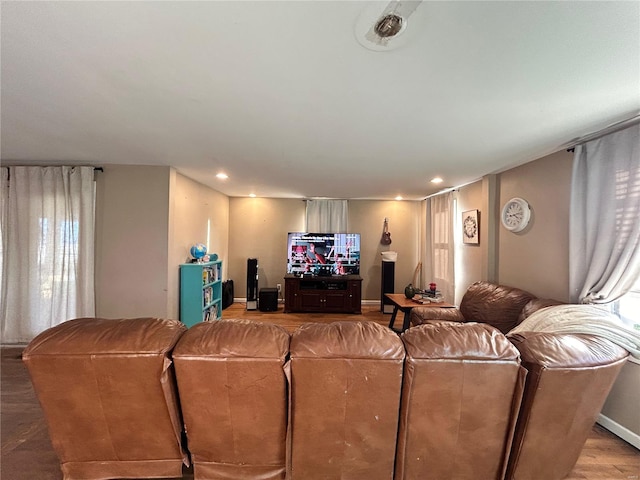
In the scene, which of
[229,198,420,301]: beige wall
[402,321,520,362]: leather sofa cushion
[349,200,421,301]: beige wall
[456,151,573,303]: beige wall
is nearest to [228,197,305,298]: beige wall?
[229,198,420,301]: beige wall

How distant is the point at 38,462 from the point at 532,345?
2874mm

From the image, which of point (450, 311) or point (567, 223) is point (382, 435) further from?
point (567, 223)

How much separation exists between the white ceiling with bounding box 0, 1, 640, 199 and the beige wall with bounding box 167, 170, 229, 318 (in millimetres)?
963

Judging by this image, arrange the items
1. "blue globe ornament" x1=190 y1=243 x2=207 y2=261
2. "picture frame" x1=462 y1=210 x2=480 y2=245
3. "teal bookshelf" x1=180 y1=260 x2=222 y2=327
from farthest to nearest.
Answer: "blue globe ornament" x1=190 y1=243 x2=207 y2=261 < "picture frame" x1=462 y1=210 x2=480 y2=245 < "teal bookshelf" x1=180 y1=260 x2=222 y2=327

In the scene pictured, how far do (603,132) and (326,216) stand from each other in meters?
4.09

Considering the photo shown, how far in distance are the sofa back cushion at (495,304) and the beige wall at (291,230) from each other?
98.5 inches

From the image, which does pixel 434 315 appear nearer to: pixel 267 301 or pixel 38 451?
pixel 267 301

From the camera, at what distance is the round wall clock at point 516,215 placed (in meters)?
2.78

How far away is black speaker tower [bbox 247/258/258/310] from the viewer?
5020 millimetres

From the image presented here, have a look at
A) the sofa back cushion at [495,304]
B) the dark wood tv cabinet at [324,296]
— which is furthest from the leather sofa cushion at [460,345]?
the dark wood tv cabinet at [324,296]

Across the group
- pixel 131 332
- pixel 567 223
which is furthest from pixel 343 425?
pixel 567 223

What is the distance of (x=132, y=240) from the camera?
10.4ft

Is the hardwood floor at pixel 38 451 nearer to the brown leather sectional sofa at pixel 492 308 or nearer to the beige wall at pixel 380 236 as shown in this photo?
the brown leather sectional sofa at pixel 492 308

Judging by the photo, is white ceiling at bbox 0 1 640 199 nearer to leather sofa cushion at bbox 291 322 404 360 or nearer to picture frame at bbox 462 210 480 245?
picture frame at bbox 462 210 480 245
